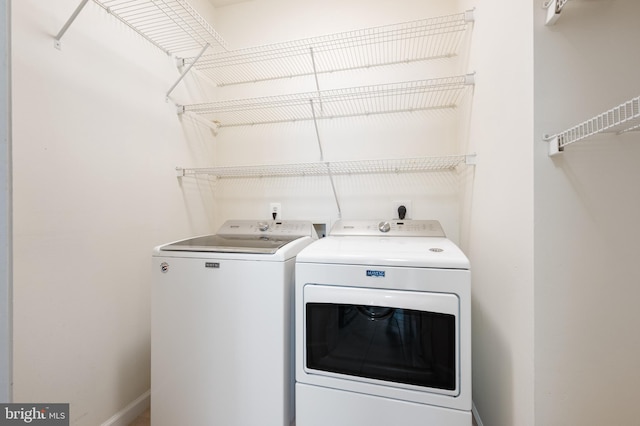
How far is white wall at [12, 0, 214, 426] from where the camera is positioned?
1.10 metres

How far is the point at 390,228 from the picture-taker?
1718mm

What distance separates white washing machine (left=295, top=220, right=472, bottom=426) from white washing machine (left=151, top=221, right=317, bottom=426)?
11 cm

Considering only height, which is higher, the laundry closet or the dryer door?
the laundry closet

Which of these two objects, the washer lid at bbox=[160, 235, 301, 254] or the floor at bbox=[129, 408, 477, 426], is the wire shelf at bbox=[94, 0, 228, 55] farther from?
the floor at bbox=[129, 408, 477, 426]

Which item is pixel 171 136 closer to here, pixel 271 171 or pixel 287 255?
pixel 271 171

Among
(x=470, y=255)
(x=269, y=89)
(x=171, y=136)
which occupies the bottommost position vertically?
(x=470, y=255)

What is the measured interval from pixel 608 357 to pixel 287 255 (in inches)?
45.6

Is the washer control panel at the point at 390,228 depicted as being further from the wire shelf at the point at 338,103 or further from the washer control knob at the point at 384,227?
the wire shelf at the point at 338,103

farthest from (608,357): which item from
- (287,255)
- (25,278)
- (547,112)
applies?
(25,278)

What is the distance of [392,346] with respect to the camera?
3.66 feet

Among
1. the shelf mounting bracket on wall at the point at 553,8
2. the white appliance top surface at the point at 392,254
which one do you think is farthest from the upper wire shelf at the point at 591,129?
the white appliance top surface at the point at 392,254

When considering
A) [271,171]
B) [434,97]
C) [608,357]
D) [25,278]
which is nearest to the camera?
[608,357]

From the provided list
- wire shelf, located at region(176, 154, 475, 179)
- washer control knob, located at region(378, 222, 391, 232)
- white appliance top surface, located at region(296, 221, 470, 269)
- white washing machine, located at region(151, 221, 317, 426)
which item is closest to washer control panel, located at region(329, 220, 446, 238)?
washer control knob, located at region(378, 222, 391, 232)

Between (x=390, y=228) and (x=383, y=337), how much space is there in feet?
2.47
